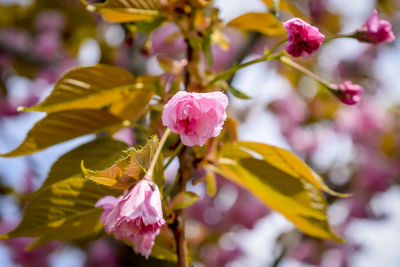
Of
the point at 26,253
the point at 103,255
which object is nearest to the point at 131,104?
the point at 103,255

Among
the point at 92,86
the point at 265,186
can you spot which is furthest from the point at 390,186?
the point at 92,86

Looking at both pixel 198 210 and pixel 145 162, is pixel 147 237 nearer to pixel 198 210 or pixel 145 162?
pixel 145 162

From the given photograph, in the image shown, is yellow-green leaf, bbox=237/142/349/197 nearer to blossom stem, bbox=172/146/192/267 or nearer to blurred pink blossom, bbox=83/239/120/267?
blossom stem, bbox=172/146/192/267

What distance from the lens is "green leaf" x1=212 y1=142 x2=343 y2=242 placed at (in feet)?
2.06

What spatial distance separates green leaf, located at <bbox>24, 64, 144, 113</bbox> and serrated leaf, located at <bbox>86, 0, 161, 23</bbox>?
0.09m

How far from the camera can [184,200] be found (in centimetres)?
55

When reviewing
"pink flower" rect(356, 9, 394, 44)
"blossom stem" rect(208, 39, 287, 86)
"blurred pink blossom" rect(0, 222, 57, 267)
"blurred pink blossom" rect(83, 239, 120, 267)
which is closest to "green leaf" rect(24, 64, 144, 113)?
"blossom stem" rect(208, 39, 287, 86)

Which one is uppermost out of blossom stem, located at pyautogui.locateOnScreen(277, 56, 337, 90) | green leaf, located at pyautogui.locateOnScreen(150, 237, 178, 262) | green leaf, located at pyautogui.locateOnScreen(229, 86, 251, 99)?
blossom stem, located at pyautogui.locateOnScreen(277, 56, 337, 90)

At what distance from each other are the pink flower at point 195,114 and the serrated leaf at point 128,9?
0.26m

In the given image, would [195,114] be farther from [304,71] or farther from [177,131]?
[304,71]

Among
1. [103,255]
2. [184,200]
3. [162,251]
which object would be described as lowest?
[103,255]

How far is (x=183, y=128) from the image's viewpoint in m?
0.47

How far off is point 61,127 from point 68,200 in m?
0.12

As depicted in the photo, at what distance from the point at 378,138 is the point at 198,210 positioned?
53.3 inches
